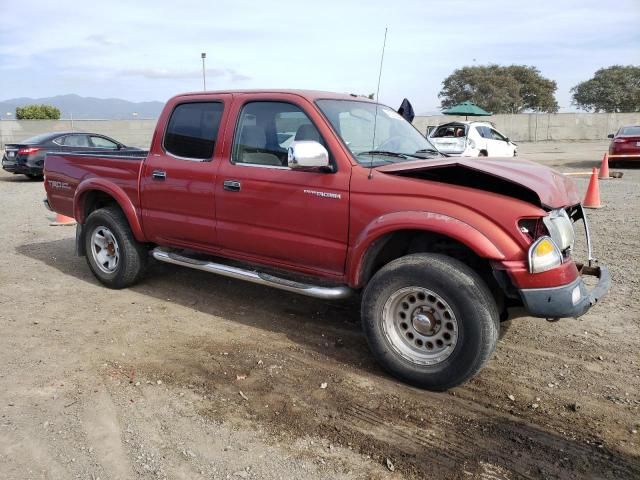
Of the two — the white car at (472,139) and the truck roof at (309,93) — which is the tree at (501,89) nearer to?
the white car at (472,139)

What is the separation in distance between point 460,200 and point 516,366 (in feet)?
4.52

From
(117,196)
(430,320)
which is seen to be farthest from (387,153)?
(117,196)

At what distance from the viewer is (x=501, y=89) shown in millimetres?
60781

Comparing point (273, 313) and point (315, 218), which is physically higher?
point (315, 218)

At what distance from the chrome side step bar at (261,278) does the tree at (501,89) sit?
61.0m

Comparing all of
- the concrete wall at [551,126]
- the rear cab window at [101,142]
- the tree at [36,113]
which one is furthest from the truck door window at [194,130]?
the tree at [36,113]

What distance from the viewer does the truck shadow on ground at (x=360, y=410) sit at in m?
2.88

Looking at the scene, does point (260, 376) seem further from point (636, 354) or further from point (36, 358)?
point (636, 354)

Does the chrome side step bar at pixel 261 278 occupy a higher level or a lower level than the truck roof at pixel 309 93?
lower

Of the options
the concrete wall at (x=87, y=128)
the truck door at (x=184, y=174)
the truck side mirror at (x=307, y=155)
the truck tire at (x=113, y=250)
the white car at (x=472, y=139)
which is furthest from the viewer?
the concrete wall at (x=87, y=128)

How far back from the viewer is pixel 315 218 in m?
4.07

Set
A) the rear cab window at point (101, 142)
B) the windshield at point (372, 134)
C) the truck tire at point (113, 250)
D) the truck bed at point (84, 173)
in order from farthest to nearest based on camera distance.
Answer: the rear cab window at point (101, 142), the truck tire at point (113, 250), the truck bed at point (84, 173), the windshield at point (372, 134)

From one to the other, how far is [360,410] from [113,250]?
3525 mm

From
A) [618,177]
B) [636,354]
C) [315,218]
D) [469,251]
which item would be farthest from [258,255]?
[618,177]
